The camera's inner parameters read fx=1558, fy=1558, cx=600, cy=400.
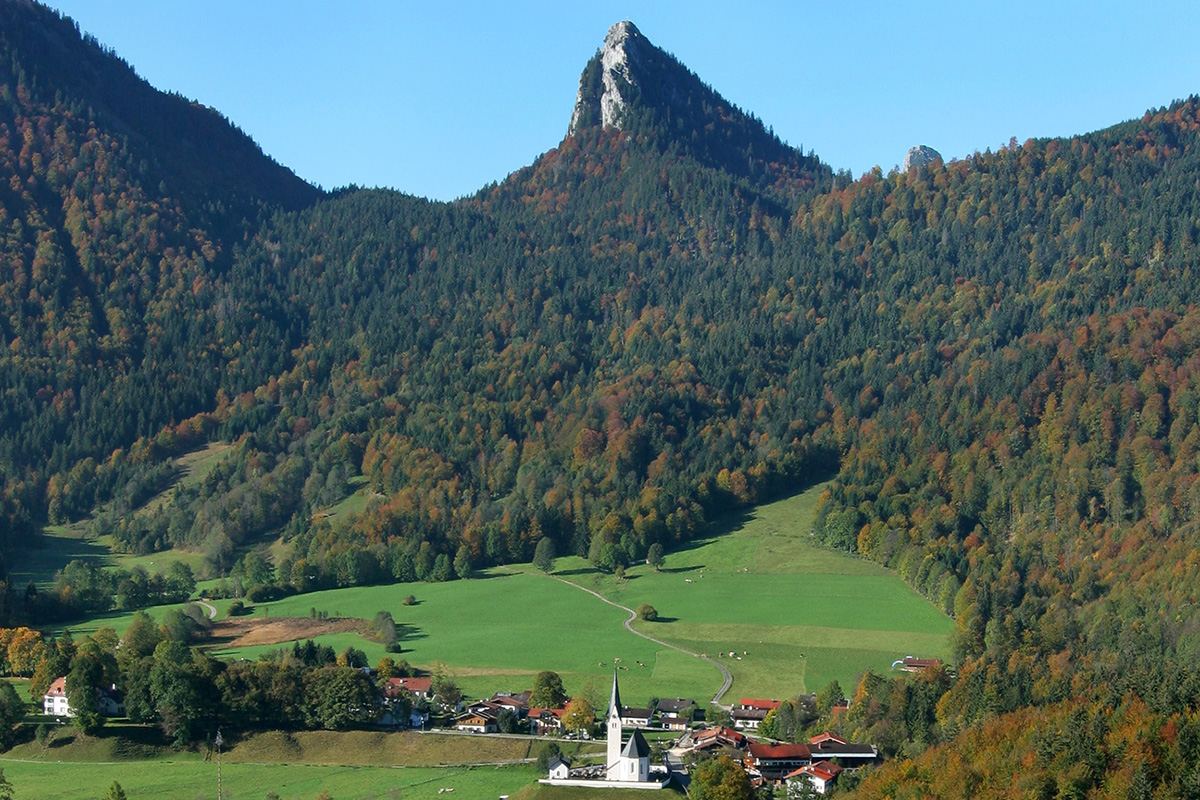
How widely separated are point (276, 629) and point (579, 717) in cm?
4654

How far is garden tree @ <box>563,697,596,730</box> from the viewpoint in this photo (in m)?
104

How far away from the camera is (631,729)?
10606 centimetres

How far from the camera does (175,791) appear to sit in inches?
3634

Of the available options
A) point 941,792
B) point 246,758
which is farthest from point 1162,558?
point 246,758

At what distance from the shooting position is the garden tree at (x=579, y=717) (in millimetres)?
104125

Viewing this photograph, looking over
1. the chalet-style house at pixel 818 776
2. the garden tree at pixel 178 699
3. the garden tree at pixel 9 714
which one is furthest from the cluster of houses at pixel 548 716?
the garden tree at pixel 9 714

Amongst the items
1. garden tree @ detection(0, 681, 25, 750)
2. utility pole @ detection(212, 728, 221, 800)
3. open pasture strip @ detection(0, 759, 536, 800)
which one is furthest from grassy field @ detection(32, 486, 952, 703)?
garden tree @ detection(0, 681, 25, 750)

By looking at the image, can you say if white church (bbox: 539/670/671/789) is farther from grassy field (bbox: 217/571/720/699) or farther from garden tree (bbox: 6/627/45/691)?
garden tree (bbox: 6/627/45/691)

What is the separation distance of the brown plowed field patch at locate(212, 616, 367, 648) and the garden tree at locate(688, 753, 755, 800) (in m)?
58.3

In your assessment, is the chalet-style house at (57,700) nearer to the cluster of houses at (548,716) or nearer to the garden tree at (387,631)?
the cluster of houses at (548,716)

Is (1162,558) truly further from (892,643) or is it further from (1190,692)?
(1190,692)

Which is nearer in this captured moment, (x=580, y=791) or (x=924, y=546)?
(x=580, y=791)

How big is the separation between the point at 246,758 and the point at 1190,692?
5736 centimetres

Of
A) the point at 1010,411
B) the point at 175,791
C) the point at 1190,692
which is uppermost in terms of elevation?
the point at 1010,411
